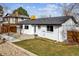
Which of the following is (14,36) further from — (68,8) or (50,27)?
(68,8)

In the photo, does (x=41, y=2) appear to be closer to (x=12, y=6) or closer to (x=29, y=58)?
(x=12, y=6)

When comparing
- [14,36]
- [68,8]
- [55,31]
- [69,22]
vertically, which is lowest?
[14,36]

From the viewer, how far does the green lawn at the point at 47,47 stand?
12.7 ft

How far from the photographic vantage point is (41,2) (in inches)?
152

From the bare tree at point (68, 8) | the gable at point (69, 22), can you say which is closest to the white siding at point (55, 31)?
the gable at point (69, 22)

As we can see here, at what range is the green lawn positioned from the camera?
3862mm

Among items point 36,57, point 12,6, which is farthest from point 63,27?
point 12,6

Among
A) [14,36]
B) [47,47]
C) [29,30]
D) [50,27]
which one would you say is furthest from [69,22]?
[14,36]

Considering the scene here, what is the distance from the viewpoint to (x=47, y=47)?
3.91 meters

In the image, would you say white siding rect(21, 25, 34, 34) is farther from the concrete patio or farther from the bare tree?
the bare tree

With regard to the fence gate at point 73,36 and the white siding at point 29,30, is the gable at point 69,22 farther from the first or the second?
the white siding at point 29,30

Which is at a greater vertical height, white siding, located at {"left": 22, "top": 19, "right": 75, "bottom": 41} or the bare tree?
the bare tree

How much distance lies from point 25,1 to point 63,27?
798 mm

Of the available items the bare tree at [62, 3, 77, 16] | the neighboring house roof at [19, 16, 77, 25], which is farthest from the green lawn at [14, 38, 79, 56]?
the bare tree at [62, 3, 77, 16]
